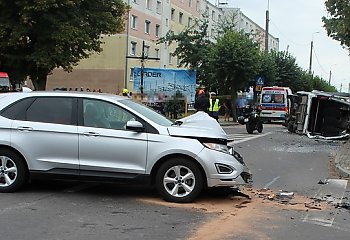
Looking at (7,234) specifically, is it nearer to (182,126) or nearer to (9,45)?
(182,126)

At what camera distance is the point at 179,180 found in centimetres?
766

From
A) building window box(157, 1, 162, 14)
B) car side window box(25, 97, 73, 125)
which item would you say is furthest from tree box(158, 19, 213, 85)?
car side window box(25, 97, 73, 125)

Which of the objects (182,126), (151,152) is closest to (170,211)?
(151,152)

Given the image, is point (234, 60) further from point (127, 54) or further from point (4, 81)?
point (127, 54)

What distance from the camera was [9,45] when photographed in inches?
1054

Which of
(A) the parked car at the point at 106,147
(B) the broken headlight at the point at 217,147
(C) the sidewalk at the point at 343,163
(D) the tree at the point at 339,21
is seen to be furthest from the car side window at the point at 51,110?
(D) the tree at the point at 339,21

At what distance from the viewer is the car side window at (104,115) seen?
790 cm

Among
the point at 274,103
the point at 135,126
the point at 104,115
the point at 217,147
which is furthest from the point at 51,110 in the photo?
the point at 274,103

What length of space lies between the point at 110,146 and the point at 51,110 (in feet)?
3.87

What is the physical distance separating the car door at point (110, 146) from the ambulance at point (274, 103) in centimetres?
2860

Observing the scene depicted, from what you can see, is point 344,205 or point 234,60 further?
point 234,60

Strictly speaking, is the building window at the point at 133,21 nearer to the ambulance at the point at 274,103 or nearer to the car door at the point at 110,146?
the ambulance at the point at 274,103

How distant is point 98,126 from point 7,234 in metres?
2.52

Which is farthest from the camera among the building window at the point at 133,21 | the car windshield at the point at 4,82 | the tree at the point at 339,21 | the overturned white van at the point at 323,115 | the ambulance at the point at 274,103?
the building window at the point at 133,21
